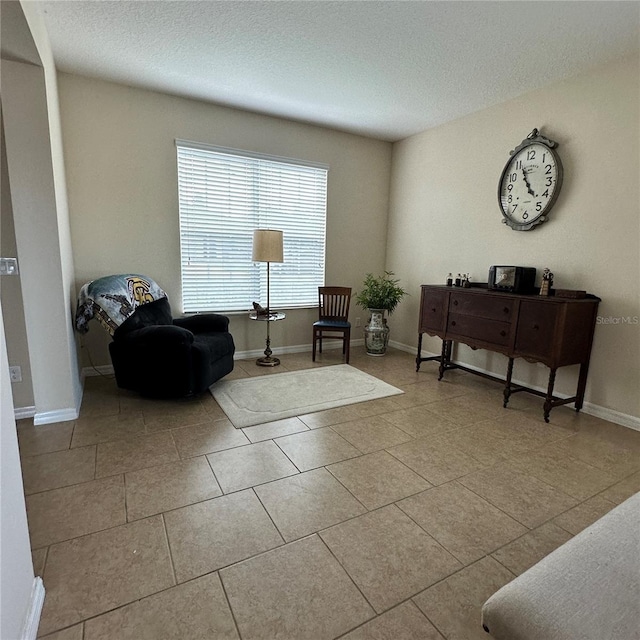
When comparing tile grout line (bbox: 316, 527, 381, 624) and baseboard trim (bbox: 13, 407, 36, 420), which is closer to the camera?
Result: tile grout line (bbox: 316, 527, 381, 624)

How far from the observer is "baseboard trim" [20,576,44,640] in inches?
44.8

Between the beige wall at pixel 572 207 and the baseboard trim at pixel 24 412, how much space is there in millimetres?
4011

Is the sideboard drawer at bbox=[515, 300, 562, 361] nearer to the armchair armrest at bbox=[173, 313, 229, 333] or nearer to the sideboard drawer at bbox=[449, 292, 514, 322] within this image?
the sideboard drawer at bbox=[449, 292, 514, 322]

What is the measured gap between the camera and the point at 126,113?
11.4 ft

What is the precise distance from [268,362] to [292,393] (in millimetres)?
906

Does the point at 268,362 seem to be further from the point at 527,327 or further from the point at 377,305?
the point at 527,327

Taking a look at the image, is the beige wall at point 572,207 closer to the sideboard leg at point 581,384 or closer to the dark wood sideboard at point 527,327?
the sideboard leg at point 581,384

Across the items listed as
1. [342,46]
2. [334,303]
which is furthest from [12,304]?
[334,303]

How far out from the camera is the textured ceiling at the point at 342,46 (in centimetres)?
229

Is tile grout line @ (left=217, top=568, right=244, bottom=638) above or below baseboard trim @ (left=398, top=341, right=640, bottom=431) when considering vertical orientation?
below

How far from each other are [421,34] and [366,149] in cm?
229

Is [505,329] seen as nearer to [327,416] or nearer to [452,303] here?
[452,303]

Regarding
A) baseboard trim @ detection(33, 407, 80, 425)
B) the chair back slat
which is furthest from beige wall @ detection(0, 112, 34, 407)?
the chair back slat

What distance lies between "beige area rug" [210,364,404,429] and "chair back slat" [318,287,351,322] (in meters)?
0.84
